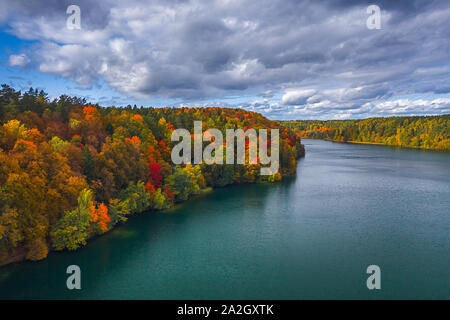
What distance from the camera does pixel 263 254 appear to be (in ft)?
100

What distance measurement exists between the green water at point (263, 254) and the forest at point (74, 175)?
85.0 inches

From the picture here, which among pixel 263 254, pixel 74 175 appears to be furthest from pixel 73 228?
pixel 263 254

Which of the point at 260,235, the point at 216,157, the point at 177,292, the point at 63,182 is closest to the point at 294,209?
the point at 260,235

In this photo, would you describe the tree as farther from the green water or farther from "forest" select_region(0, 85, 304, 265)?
the green water

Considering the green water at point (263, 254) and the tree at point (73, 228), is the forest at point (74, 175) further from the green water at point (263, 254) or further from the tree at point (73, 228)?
the green water at point (263, 254)

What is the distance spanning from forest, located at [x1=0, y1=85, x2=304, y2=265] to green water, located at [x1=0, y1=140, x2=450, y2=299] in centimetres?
216

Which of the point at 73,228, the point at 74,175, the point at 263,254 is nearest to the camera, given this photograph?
the point at 73,228

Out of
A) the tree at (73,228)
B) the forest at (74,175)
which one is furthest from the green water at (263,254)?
the forest at (74,175)

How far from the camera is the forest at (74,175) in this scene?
90.7 ft

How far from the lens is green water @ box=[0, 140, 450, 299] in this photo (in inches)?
944

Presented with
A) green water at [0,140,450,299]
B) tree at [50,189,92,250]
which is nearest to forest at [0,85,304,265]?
tree at [50,189,92,250]

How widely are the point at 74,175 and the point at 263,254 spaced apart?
23.2 m

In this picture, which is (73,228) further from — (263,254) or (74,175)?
(263,254)
